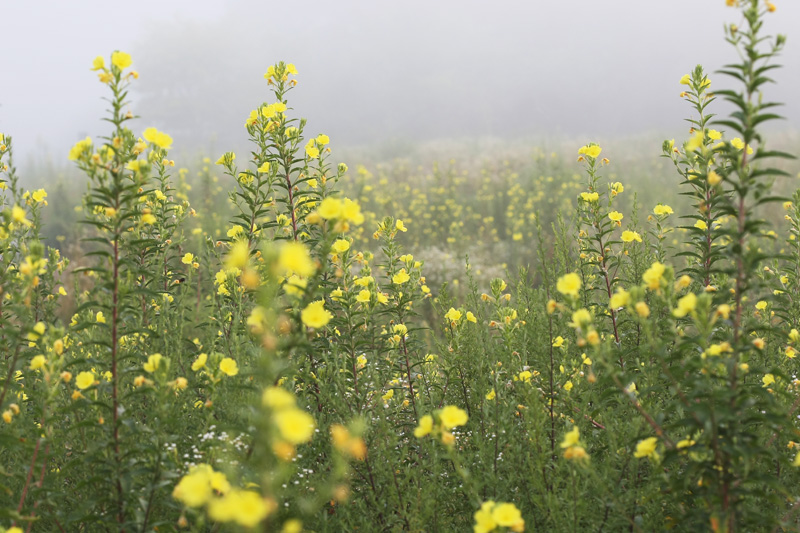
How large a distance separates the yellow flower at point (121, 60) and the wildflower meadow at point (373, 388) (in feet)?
0.03

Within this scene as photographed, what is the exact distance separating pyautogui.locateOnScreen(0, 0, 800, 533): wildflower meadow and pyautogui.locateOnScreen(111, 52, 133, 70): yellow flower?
0.4 inches

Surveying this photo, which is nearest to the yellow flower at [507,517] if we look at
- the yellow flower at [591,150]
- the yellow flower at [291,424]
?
the yellow flower at [291,424]

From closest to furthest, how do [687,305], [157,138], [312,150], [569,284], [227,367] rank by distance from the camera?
[687,305] < [569,284] < [227,367] < [157,138] < [312,150]

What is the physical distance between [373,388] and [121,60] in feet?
6.00

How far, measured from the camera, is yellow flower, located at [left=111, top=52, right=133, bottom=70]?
6.22 ft

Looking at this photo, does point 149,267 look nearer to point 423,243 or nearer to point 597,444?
point 597,444

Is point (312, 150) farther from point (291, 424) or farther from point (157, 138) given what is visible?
point (291, 424)

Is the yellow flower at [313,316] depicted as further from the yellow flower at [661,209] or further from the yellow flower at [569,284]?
the yellow flower at [661,209]

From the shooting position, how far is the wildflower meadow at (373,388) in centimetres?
149

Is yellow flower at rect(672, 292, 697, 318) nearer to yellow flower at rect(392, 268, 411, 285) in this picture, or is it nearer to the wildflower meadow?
the wildflower meadow

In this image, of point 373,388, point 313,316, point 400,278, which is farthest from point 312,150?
point 313,316

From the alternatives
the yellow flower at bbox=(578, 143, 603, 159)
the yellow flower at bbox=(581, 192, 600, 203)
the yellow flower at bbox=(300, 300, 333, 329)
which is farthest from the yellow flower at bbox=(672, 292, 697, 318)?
the yellow flower at bbox=(578, 143, 603, 159)

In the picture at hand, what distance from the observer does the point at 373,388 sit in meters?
2.56

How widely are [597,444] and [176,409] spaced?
209cm
